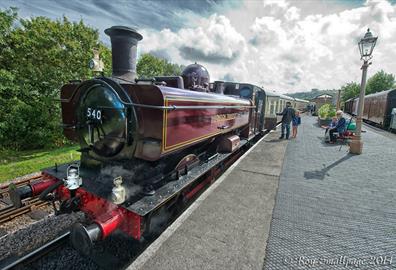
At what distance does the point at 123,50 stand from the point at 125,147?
150 centimetres

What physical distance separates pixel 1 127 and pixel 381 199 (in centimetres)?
1187

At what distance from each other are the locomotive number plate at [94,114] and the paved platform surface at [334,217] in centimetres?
274

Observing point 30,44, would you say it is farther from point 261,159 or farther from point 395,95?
point 395,95

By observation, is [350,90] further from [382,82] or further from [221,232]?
[221,232]

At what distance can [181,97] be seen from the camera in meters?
2.86

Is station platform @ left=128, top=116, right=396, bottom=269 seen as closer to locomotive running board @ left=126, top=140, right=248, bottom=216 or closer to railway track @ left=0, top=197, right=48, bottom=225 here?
locomotive running board @ left=126, top=140, right=248, bottom=216

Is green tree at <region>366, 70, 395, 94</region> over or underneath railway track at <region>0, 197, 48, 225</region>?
over

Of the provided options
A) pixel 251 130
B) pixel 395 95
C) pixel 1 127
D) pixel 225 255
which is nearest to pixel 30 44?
pixel 1 127

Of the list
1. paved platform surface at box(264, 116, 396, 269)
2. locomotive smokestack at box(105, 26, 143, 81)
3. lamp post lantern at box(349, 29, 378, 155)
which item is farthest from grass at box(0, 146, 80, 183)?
lamp post lantern at box(349, 29, 378, 155)

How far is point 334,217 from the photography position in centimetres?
326

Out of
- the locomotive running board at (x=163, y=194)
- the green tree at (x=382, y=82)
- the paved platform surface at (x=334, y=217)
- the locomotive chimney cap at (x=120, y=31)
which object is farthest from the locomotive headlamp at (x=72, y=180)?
the green tree at (x=382, y=82)

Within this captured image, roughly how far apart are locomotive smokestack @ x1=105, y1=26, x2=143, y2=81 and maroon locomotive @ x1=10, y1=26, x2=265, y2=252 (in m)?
0.01

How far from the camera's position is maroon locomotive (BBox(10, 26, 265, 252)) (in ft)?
8.16

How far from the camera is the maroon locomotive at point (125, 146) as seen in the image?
2.49 m
